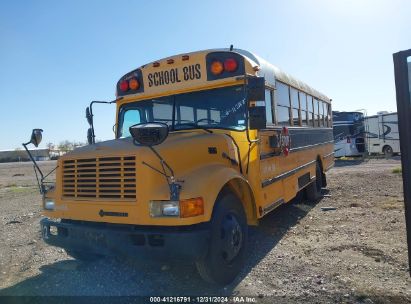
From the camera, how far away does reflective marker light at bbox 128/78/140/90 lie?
526 cm

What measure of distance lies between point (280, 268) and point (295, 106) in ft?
10.8

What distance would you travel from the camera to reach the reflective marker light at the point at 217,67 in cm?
468

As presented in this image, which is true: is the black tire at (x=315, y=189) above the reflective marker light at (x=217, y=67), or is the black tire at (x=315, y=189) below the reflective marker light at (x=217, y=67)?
below

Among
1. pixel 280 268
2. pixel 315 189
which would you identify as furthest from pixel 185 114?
pixel 315 189

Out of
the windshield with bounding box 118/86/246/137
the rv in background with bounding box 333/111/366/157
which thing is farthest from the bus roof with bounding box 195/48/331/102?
the rv in background with bounding box 333/111/366/157

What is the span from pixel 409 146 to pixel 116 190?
253cm

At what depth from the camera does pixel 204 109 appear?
15.6 feet

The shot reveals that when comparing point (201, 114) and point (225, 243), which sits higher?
→ point (201, 114)

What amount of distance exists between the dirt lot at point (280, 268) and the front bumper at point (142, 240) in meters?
0.57

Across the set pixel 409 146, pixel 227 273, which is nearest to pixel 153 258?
pixel 227 273

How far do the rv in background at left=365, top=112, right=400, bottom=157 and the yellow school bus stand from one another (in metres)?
18.5

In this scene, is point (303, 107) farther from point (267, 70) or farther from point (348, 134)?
point (348, 134)

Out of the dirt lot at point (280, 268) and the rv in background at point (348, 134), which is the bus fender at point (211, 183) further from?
the rv in background at point (348, 134)

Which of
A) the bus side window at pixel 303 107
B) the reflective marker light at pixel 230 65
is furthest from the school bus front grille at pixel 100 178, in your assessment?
the bus side window at pixel 303 107
